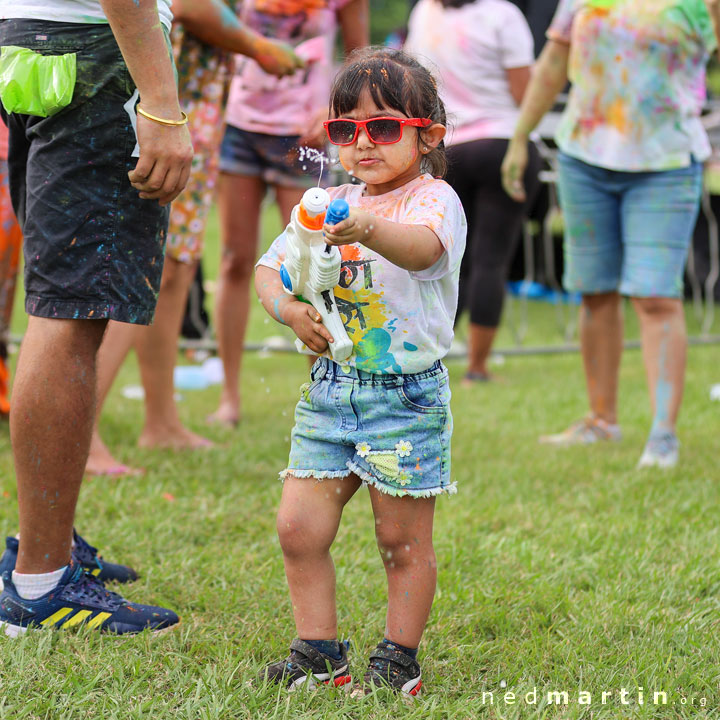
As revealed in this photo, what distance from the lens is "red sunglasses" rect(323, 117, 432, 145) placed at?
6.70ft

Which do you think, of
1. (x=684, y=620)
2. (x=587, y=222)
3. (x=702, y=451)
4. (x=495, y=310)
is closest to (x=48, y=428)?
(x=684, y=620)

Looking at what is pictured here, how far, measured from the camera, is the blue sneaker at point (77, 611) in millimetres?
2340

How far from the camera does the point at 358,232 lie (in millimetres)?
1835

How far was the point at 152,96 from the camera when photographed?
2.22 meters

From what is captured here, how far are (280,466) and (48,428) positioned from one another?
1676mm

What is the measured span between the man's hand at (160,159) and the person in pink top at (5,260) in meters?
1.60

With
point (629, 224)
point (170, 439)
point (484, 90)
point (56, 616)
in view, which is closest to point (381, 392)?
point (56, 616)

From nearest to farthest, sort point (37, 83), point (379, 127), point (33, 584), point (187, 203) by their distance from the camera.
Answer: point (379, 127), point (37, 83), point (33, 584), point (187, 203)

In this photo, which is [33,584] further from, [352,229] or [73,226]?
[352,229]

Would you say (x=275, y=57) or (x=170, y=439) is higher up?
(x=275, y=57)

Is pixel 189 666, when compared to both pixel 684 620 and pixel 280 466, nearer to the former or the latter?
pixel 684 620

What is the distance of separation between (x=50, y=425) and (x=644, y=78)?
8.96 feet

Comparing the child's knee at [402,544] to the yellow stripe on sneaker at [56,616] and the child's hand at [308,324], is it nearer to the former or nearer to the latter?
the child's hand at [308,324]

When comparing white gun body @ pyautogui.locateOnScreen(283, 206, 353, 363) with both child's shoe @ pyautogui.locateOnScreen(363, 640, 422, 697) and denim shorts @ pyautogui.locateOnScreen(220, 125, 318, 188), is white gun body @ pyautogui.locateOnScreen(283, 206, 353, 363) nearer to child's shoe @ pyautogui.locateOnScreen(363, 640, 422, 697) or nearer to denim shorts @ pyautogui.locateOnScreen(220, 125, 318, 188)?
child's shoe @ pyautogui.locateOnScreen(363, 640, 422, 697)
